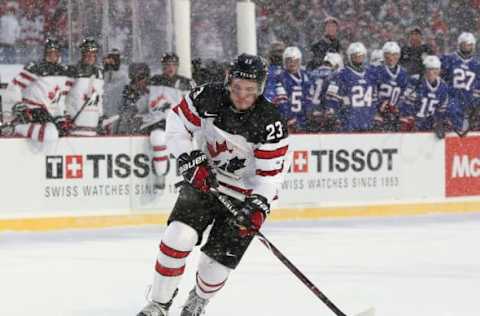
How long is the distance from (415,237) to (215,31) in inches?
127

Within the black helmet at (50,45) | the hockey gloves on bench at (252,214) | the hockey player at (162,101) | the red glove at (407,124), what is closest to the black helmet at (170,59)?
the hockey player at (162,101)

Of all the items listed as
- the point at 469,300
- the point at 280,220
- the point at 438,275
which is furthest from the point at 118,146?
the point at 469,300

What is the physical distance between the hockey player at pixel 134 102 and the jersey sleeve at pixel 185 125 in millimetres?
4255

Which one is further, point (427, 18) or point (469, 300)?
point (427, 18)

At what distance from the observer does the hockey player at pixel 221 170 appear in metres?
4.29

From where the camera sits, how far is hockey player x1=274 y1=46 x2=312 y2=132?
9.15m

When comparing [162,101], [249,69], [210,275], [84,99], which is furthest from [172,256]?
[162,101]

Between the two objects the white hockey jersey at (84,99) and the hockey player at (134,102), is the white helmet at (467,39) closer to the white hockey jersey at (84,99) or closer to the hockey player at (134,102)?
the hockey player at (134,102)

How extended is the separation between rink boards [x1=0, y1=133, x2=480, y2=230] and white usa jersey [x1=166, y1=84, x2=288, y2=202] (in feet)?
12.6

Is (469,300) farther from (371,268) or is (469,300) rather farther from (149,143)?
(149,143)

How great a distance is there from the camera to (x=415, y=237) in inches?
309

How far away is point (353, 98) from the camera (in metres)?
9.54

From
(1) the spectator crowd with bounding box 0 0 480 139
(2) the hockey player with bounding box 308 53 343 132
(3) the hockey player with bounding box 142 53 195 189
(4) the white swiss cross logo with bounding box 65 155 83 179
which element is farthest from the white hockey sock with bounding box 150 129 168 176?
(2) the hockey player with bounding box 308 53 343 132

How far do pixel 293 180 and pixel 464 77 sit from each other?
2151mm
